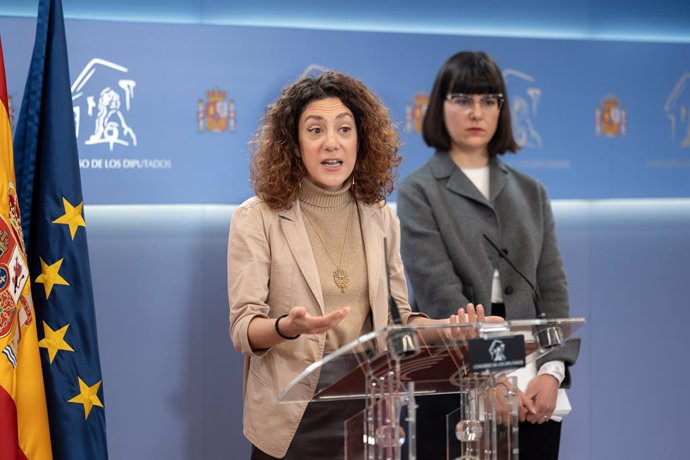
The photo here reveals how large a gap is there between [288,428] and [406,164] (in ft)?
5.24

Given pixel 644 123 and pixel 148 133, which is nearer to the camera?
pixel 148 133

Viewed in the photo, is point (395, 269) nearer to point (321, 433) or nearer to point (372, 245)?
point (372, 245)

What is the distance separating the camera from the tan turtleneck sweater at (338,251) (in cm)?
246

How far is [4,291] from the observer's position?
254 cm

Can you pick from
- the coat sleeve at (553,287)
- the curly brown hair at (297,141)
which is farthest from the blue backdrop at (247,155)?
the curly brown hair at (297,141)

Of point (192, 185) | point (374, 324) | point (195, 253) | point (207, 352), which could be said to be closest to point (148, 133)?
point (192, 185)

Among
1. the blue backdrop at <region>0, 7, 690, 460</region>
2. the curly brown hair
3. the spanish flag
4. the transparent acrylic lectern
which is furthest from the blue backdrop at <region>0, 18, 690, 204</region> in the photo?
the transparent acrylic lectern

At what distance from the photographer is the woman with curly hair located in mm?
2430

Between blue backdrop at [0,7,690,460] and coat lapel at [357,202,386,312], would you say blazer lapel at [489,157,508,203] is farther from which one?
coat lapel at [357,202,386,312]

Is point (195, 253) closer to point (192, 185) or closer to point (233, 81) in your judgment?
point (192, 185)

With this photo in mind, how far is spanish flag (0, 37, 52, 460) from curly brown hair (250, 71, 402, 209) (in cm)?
70

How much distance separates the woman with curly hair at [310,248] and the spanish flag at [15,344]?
2.07 feet

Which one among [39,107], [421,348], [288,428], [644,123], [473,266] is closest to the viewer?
[421,348]

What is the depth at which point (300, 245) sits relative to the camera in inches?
96.9
